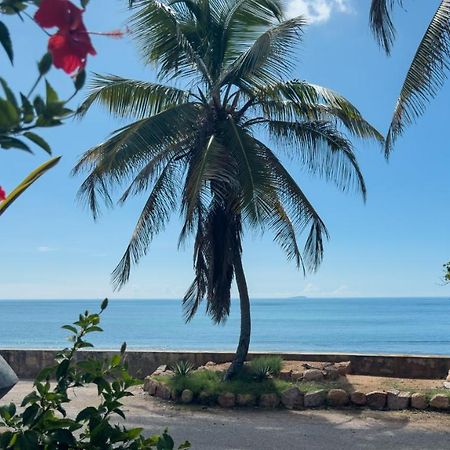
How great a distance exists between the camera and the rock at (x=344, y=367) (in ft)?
39.3

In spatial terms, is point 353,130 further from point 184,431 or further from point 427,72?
point 184,431

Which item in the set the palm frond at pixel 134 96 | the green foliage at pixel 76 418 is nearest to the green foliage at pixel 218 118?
the palm frond at pixel 134 96

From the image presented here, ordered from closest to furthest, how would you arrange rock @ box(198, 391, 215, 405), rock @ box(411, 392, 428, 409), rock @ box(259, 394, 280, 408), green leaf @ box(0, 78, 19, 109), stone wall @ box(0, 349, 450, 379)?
green leaf @ box(0, 78, 19, 109)
rock @ box(411, 392, 428, 409)
rock @ box(259, 394, 280, 408)
rock @ box(198, 391, 215, 405)
stone wall @ box(0, 349, 450, 379)

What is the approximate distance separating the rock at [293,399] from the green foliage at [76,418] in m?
8.19

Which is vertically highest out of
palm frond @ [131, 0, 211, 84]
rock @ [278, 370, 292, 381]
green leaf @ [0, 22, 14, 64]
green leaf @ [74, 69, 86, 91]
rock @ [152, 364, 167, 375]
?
palm frond @ [131, 0, 211, 84]

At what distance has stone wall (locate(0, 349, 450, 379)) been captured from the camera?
12406 mm

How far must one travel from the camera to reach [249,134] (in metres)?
11.5

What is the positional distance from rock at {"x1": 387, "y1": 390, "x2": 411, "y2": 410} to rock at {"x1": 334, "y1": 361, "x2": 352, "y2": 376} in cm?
200

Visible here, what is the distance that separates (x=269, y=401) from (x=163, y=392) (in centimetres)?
177

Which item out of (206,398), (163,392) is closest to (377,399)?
(206,398)

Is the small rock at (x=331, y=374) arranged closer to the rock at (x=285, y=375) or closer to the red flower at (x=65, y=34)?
the rock at (x=285, y=375)

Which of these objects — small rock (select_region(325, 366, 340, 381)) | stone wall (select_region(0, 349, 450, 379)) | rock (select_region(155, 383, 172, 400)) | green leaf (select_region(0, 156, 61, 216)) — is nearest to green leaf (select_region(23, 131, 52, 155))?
green leaf (select_region(0, 156, 61, 216))

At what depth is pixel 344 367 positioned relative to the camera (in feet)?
40.0

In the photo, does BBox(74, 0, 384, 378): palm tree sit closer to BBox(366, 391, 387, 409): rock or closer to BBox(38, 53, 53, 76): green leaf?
BBox(366, 391, 387, 409): rock
